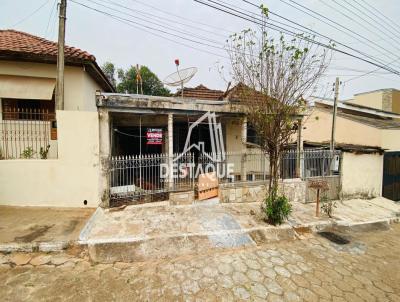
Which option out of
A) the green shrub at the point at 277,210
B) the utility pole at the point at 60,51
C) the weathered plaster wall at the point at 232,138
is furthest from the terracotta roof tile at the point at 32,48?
the green shrub at the point at 277,210

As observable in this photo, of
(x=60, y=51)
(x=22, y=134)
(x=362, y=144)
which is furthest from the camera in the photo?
(x=362, y=144)

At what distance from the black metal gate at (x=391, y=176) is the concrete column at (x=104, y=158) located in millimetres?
11691

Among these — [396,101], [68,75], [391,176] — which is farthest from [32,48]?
[396,101]

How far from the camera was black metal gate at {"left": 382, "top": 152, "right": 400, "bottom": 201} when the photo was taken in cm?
977

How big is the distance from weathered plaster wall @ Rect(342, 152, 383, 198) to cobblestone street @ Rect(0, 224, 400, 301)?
4.66m

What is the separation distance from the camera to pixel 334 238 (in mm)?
5699

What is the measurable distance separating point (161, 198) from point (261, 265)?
3.96 metres

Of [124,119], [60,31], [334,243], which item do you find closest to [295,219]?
[334,243]

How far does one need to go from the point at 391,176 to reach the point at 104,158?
40.6 feet

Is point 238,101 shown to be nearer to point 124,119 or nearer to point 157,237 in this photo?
point 124,119

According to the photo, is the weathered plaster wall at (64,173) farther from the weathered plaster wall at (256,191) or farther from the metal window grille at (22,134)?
the weathered plaster wall at (256,191)

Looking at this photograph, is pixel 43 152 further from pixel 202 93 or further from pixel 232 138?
pixel 202 93

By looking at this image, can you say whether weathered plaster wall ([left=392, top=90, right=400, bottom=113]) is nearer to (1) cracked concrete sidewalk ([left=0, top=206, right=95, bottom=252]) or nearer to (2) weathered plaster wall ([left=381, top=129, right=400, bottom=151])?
(2) weathered plaster wall ([left=381, top=129, right=400, bottom=151])

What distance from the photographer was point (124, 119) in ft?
29.8
